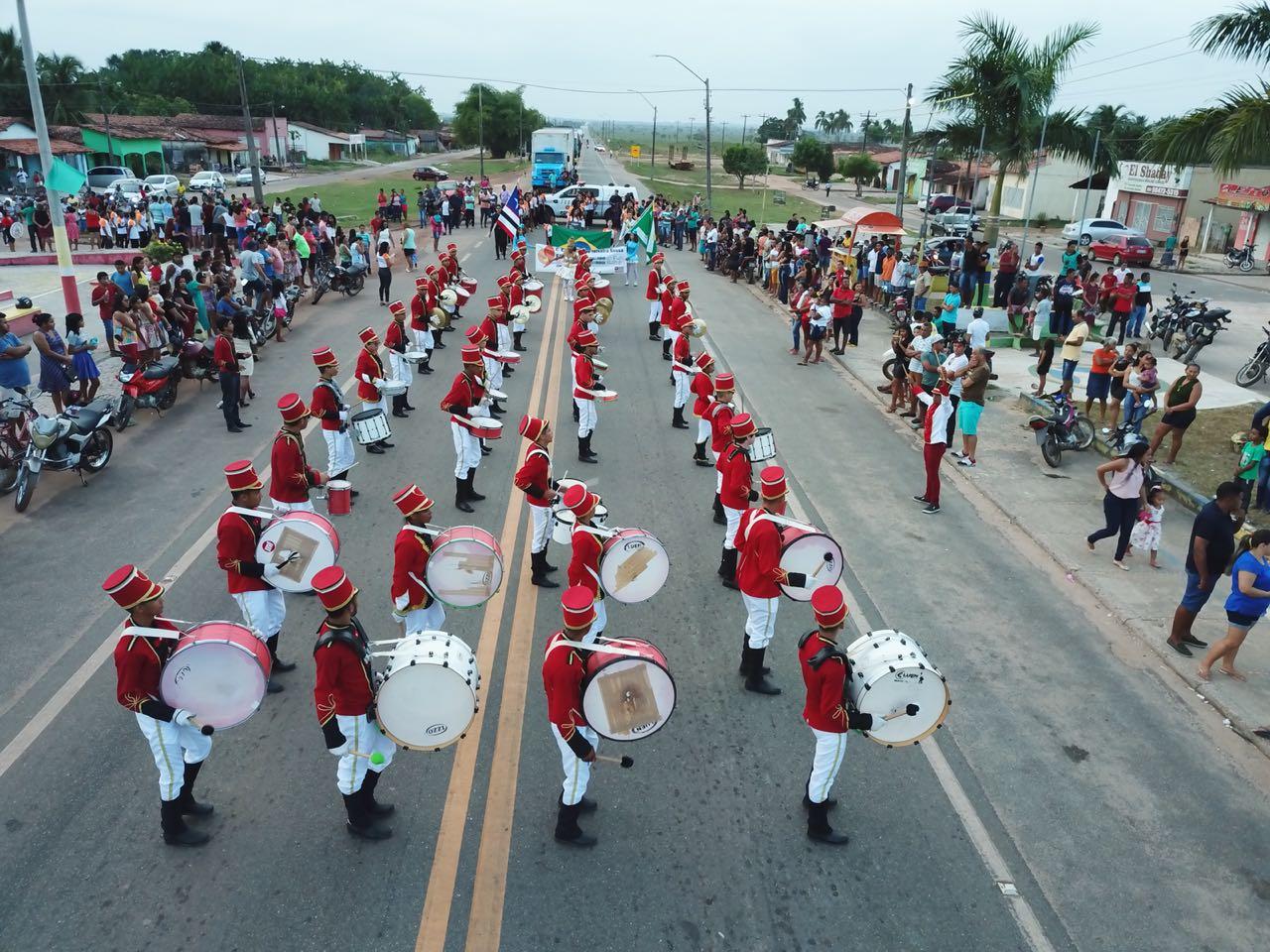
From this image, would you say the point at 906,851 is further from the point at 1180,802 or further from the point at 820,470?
the point at 820,470

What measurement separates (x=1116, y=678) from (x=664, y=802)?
4.53 metres

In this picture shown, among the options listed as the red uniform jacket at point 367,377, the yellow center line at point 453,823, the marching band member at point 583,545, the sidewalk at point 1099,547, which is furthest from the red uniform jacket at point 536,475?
the sidewalk at point 1099,547

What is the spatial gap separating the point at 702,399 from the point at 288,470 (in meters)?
5.67

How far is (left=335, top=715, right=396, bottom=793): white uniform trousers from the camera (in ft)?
18.3

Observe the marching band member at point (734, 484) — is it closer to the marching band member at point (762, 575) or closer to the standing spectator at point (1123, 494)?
the marching band member at point (762, 575)

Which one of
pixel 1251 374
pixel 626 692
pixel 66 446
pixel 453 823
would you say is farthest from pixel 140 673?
pixel 1251 374

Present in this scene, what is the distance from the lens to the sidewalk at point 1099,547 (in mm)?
7828

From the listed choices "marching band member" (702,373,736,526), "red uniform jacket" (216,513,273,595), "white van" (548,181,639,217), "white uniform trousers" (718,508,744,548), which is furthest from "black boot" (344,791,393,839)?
"white van" (548,181,639,217)

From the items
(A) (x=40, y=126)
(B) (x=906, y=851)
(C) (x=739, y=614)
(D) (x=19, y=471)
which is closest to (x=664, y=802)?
(B) (x=906, y=851)

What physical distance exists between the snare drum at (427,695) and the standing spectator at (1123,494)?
754 centimetres

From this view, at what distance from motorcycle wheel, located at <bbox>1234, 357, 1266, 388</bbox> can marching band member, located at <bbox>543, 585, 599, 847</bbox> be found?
58.5 feet

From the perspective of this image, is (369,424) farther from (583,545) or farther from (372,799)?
(372,799)

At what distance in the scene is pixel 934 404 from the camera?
1110cm

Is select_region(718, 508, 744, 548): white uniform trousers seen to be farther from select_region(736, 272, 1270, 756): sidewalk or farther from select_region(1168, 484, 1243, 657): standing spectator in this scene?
select_region(1168, 484, 1243, 657): standing spectator
